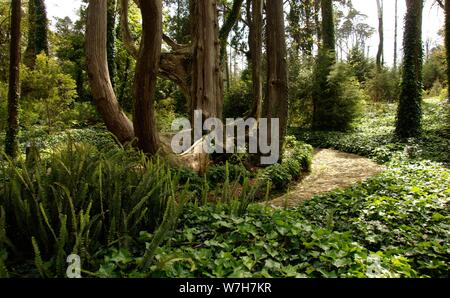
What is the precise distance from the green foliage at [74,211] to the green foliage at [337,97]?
44.6ft

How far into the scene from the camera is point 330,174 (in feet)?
29.6

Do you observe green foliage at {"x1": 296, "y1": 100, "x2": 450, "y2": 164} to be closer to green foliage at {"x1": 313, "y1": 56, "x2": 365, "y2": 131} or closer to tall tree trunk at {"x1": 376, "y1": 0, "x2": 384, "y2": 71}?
green foliage at {"x1": 313, "y1": 56, "x2": 365, "y2": 131}

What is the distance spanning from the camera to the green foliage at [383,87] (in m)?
23.0

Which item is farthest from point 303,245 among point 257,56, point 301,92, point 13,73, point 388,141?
point 301,92

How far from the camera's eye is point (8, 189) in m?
2.82

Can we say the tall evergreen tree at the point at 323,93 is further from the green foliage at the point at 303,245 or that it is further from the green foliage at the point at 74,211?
the green foliage at the point at 74,211

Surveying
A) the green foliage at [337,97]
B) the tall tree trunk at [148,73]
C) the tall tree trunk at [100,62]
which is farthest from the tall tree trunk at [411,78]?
the tall tree trunk at [100,62]

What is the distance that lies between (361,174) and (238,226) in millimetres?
6402

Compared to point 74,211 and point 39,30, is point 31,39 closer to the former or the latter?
point 39,30

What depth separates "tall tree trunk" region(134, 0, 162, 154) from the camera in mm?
6148

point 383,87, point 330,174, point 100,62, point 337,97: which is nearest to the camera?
point 100,62

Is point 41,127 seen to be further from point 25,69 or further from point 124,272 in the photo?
point 124,272

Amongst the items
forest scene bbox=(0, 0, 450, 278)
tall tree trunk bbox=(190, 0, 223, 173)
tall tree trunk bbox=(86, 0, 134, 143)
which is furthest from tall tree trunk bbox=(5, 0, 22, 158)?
tall tree trunk bbox=(190, 0, 223, 173)

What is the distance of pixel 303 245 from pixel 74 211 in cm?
A: 182
